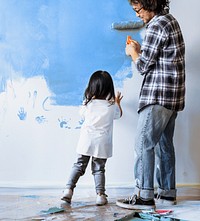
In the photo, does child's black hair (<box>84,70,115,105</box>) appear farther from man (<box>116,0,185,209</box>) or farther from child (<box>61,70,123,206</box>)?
man (<box>116,0,185,209</box>)

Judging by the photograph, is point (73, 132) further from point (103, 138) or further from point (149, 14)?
point (149, 14)

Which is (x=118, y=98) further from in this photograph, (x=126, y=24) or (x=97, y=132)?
(x=126, y=24)

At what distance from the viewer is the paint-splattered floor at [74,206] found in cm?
160

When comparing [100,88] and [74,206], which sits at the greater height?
[100,88]

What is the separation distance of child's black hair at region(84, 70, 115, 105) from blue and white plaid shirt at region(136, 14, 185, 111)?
237 millimetres

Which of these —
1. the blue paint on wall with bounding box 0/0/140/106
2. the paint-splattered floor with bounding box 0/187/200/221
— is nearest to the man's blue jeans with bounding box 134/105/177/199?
the paint-splattered floor with bounding box 0/187/200/221

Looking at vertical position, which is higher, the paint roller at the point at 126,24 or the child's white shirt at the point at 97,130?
the paint roller at the point at 126,24

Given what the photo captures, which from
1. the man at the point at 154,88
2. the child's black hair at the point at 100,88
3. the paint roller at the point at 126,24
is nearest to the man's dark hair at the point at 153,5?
the man at the point at 154,88

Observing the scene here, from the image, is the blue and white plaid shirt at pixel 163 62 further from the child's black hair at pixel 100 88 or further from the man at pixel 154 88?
the child's black hair at pixel 100 88

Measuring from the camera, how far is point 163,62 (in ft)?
5.68

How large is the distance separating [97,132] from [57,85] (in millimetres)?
361

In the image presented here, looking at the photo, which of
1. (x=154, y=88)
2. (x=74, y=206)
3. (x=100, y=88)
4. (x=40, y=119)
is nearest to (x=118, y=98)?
(x=100, y=88)

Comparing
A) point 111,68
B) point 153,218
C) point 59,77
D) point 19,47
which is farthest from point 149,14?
point 153,218

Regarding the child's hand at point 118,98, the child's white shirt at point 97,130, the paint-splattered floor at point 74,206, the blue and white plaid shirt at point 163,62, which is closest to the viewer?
the paint-splattered floor at point 74,206
